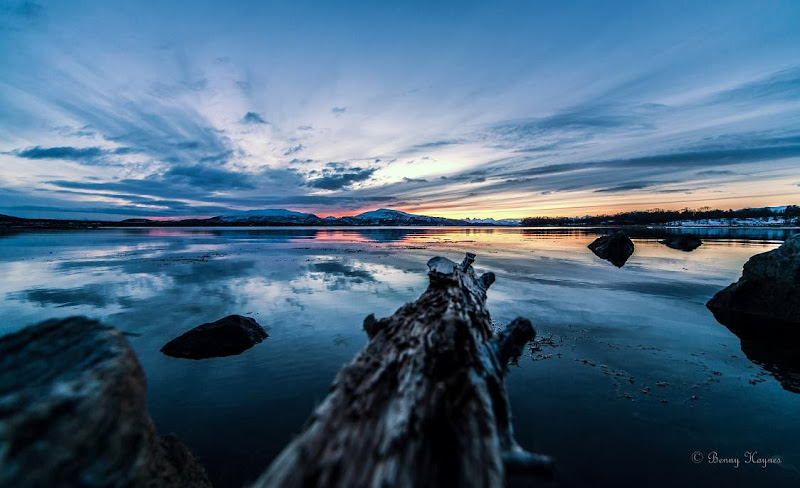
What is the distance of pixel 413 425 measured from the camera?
7.94ft

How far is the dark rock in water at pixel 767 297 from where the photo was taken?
9242 millimetres

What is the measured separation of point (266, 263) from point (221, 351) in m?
15.4

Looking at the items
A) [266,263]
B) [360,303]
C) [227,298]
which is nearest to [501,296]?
[360,303]

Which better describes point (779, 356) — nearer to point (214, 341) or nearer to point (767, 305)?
point (767, 305)

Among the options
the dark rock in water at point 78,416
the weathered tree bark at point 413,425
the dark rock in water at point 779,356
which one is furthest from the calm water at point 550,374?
the weathered tree bark at point 413,425

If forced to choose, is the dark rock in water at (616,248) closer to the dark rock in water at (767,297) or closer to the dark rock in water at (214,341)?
the dark rock in water at (767,297)

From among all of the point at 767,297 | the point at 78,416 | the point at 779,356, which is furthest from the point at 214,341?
the point at 767,297

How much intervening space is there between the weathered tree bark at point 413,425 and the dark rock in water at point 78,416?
3.65 feet

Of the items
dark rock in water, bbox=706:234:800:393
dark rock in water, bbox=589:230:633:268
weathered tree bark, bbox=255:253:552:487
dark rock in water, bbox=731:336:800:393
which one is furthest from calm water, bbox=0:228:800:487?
dark rock in water, bbox=589:230:633:268

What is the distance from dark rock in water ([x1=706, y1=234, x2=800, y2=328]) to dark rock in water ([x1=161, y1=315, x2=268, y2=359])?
522 inches

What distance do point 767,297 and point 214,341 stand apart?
16173 mm

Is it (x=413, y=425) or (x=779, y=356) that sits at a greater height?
(x=413, y=425)

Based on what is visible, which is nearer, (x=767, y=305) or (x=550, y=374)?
(x=550, y=374)

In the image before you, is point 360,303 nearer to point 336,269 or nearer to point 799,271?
point 336,269
